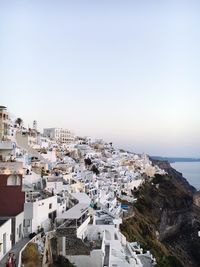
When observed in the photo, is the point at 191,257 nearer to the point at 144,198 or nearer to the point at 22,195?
the point at 144,198

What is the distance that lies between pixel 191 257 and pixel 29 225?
3254cm

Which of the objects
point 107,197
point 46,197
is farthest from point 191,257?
point 46,197

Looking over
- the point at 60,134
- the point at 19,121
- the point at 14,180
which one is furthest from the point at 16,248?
the point at 60,134

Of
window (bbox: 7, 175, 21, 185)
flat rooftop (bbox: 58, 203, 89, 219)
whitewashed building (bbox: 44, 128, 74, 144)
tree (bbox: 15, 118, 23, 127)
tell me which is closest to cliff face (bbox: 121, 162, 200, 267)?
flat rooftop (bbox: 58, 203, 89, 219)

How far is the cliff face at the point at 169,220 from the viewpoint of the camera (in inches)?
1516

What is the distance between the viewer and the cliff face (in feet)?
126

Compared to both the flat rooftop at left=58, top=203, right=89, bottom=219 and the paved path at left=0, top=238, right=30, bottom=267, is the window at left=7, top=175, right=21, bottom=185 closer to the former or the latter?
the flat rooftop at left=58, top=203, right=89, bottom=219

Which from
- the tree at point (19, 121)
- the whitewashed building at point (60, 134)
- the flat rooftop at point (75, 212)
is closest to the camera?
the flat rooftop at point (75, 212)

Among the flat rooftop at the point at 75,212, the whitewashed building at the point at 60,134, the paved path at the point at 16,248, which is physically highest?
the whitewashed building at the point at 60,134

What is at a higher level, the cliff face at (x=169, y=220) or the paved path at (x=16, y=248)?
the paved path at (x=16, y=248)

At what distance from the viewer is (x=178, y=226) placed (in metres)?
55.3

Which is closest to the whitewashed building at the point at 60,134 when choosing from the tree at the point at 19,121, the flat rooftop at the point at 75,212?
the tree at the point at 19,121

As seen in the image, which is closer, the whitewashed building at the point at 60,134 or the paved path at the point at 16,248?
the paved path at the point at 16,248

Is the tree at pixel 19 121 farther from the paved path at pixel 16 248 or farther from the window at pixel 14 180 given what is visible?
the paved path at pixel 16 248
